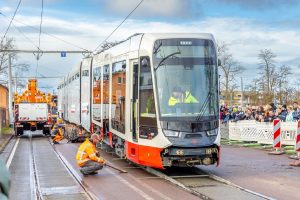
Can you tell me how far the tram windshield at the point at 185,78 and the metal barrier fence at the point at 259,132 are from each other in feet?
29.2

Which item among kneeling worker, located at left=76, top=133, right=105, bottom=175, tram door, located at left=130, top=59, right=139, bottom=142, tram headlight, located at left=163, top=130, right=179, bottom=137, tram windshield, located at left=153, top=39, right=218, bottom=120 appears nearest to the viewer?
tram headlight, located at left=163, top=130, right=179, bottom=137

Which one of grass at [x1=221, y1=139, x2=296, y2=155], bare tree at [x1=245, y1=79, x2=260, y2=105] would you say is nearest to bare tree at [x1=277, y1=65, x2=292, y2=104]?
bare tree at [x1=245, y1=79, x2=260, y2=105]

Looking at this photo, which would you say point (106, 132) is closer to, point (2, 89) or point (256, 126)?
point (256, 126)

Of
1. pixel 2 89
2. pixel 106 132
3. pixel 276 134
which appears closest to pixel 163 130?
pixel 106 132

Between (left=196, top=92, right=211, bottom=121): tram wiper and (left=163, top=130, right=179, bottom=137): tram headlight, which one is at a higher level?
(left=196, top=92, right=211, bottom=121): tram wiper

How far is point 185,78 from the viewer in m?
12.2

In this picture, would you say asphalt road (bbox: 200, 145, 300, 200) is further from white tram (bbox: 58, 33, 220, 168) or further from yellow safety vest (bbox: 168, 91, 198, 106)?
yellow safety vest (bbox: 168, 91, 198, 106)

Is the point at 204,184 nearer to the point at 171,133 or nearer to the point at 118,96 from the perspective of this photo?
the point at 171,133

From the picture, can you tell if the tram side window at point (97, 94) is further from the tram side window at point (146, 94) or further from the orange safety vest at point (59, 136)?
the orange safety vest at point (59, 136)

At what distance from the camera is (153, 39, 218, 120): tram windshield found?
1208 cm

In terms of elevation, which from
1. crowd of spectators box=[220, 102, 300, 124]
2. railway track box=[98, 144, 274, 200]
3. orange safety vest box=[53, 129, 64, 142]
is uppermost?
crowd of spectators box=[220, 102, 300, 124]

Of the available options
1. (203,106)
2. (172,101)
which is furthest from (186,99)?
(203,106)

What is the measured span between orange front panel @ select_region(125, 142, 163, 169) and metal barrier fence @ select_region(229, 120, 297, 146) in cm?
926

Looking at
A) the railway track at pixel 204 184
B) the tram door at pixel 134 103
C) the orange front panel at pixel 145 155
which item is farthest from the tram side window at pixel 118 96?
the railway track at pixel 204 184
